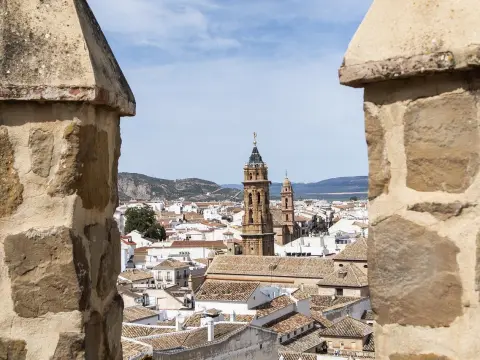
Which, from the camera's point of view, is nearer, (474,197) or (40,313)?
(474,197)

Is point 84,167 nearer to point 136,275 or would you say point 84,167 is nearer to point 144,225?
point 136,275

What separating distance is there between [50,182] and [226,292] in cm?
A: 2845

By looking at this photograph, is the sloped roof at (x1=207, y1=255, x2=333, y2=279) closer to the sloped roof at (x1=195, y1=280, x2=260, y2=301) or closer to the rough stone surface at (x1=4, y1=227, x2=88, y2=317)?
the sloped roof at (x1=195, y1=280, x2=260, y2=301)

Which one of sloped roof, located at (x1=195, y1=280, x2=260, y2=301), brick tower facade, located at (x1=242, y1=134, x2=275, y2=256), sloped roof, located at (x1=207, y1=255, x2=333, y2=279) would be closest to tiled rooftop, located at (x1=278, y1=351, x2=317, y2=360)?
sloped roof, located at (x1=195, y1=280, x2=260, y2=301)

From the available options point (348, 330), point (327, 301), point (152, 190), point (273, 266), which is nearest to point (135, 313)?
point (348, 330)

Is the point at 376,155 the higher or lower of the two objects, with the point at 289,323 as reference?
higher

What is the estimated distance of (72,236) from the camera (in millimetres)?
2768

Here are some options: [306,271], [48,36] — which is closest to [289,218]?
[306,271]

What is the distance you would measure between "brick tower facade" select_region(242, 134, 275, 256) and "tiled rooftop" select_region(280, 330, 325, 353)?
81.8 feet

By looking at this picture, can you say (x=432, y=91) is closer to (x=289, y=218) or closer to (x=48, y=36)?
(x=48, y=36)

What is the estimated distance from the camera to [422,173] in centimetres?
249

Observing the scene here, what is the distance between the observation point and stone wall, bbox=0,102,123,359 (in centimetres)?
273

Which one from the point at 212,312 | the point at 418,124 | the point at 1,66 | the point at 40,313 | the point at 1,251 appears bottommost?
the point at 212,312

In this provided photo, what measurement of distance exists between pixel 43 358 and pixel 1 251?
0.44m
